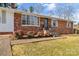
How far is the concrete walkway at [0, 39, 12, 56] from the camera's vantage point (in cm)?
599

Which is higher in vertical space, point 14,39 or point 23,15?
point 23,15

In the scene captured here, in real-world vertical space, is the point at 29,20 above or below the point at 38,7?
below

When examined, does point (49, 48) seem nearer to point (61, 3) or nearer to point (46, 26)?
point (46, 26)

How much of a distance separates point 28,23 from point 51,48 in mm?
560

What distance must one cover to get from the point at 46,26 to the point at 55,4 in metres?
0.40

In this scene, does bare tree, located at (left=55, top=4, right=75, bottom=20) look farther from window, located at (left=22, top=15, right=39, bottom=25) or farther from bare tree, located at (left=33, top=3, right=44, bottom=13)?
window, located at (left=22, top=15, right=39, bottom=25)

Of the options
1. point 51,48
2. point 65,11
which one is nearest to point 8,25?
point 51,48

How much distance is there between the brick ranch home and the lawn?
192 millimetres

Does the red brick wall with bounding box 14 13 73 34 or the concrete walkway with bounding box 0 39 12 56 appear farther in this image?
the red brick wall with bounding box 14 13 73 34

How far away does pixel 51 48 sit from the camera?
6.06 metres

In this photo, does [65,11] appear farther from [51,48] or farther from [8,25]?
[8,25]

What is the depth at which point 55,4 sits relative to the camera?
6.04 meters

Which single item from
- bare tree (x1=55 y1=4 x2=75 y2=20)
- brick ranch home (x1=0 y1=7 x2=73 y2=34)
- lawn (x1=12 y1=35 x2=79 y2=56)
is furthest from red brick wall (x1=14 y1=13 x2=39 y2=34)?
bare tree (x1=55 y1=4 x2=75 y2=20)

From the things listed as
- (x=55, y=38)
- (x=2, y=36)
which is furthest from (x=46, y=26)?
(x=2, y=36)
